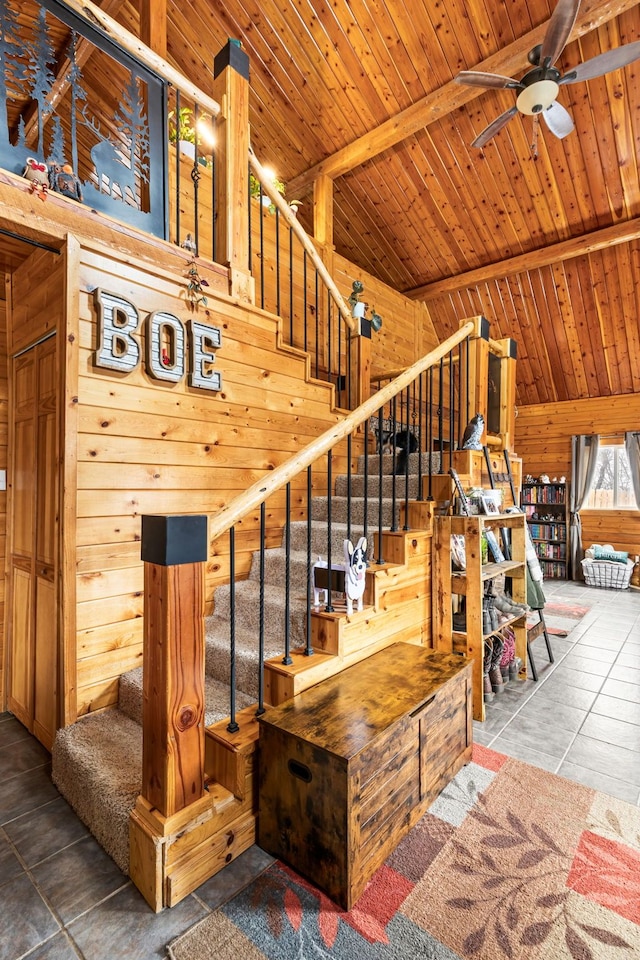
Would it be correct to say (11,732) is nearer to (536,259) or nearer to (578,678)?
(578,678)

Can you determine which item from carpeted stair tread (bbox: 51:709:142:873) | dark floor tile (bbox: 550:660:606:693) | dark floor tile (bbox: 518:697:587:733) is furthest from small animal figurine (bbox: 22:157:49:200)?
dark floor tile (bbox: 550:660:606:693)

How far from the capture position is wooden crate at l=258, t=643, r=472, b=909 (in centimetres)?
143

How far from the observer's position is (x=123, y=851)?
5.12ft

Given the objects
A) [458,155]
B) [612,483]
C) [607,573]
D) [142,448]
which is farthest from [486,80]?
[612,483]

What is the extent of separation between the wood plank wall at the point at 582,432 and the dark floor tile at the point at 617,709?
510 cm

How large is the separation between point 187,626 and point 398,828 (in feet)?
3.48

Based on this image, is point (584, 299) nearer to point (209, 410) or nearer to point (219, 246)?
point (219, 246)

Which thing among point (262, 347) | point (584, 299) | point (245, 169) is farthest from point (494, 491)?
point (584, 299)

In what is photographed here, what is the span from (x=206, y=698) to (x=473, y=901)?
3.98ft

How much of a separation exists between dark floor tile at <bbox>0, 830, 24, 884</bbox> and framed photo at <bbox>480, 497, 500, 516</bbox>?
102 inches

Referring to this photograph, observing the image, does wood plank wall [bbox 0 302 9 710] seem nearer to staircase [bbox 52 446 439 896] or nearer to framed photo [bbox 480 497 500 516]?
staircase [bbox 52 446 439 896]

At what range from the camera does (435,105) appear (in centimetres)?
455

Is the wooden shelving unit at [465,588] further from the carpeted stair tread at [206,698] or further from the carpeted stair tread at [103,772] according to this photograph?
the carpeted stair tread at [103,772]

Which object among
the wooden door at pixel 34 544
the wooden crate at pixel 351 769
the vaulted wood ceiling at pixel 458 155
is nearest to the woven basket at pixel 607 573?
the vaulted wood ceiling at pixel 458 155
